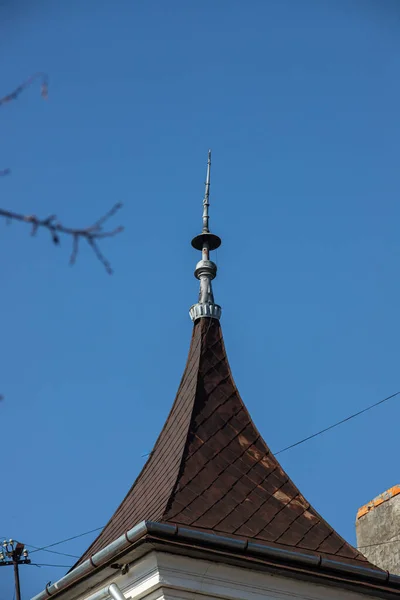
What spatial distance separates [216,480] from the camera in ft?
32.6

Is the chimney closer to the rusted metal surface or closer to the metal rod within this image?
the rusted metal surface

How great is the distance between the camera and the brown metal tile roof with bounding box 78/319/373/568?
9.42 meters

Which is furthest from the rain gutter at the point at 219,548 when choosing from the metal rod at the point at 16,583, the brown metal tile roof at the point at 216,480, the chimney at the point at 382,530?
the metal rod at the point at 16,583

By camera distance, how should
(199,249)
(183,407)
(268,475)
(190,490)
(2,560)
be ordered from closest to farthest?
(190,490), (268,475), (183,407), (199,249), (2,560)

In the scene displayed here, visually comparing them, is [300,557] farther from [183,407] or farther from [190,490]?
[183,407]

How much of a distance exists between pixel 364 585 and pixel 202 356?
3.11m

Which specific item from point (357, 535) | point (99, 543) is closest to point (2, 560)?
point (357, 535)

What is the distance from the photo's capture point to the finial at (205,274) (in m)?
11.8

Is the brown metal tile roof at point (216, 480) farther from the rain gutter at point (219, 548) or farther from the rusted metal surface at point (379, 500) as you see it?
the rusted metal surface at point (379, 500)

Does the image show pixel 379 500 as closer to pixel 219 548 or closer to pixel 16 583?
pixel 219 548

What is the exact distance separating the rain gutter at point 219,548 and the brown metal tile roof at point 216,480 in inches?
11.6

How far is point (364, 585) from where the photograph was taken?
9.12 meters

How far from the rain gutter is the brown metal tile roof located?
11.6 inches

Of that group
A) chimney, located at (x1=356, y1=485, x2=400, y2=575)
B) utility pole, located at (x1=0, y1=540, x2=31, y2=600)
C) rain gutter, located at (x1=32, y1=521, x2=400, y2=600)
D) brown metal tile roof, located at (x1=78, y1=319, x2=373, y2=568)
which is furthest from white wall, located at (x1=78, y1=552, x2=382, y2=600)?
utility pole, located at (x1=0, y1=540, x2=31, y2=600)
